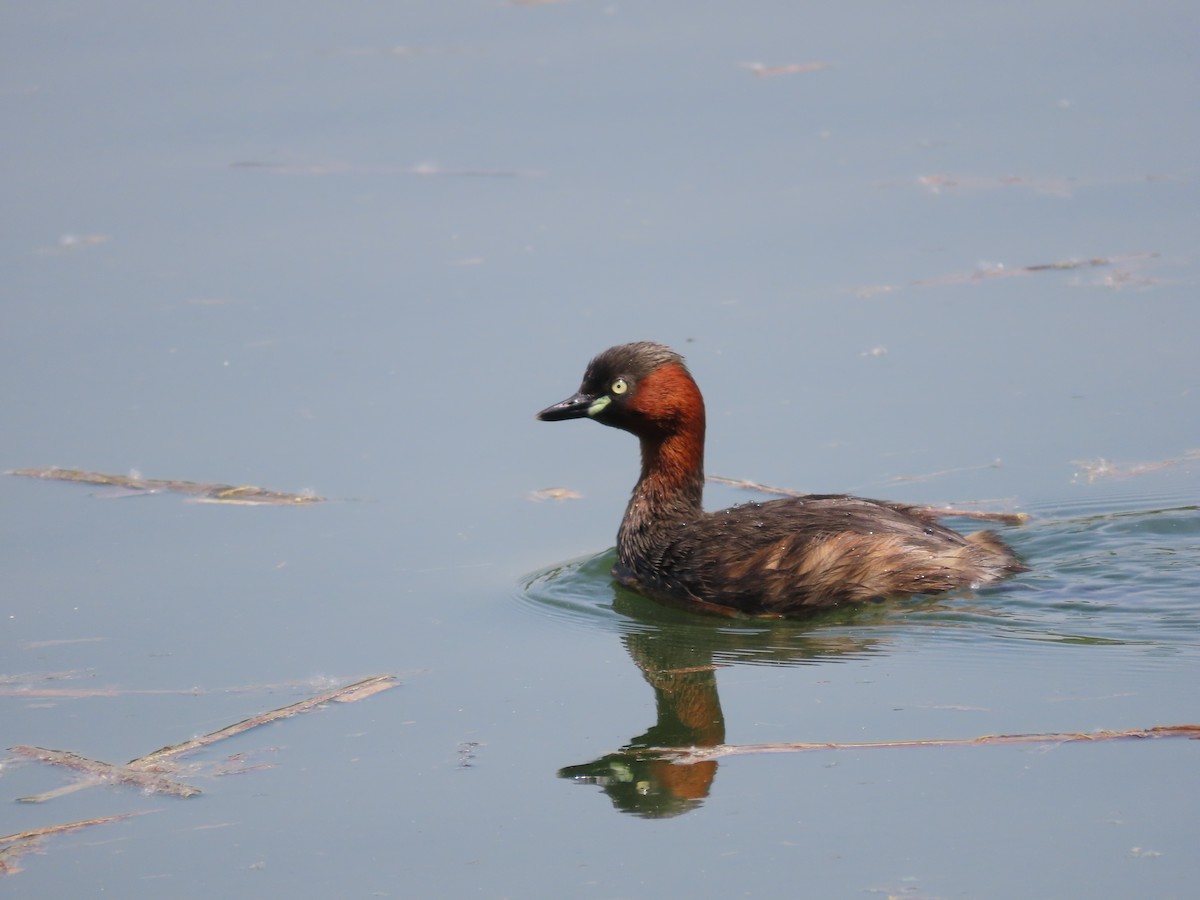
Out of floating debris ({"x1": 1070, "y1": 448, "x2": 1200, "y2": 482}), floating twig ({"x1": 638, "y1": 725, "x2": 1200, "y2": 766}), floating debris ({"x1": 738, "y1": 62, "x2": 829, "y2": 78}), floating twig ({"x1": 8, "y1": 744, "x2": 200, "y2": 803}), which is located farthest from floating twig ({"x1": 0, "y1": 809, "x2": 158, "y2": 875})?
floating debris ({"x1": 738, "y1": 62, "x2": 829, "y2": 78})

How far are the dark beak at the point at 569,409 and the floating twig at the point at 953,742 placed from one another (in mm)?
2585

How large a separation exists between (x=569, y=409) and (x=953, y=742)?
3.02 m

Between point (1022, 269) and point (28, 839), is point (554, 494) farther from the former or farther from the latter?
point (28, 839)

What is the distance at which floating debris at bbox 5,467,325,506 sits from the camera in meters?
8.73

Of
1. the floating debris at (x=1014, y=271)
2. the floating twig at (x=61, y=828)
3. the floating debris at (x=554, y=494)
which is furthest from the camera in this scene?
the floating debris at (x=1014, y=271)

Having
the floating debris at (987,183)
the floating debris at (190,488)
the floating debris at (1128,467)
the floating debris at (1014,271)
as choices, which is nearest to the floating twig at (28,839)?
the floating debris at (190,488)

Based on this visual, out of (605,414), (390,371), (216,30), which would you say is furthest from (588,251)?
(216,30)

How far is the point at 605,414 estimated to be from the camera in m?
8.75

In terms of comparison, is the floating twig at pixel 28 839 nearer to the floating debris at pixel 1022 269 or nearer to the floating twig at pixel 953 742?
the floating twig at pixel 953 742

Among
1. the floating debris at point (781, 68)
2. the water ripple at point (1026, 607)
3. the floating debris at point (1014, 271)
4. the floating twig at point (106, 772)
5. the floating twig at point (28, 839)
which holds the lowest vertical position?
the floating twig at point (28, 839)

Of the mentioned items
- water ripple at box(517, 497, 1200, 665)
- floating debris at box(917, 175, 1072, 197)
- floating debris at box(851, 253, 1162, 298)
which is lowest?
water ripple at box(517, 497, 1200, 665)

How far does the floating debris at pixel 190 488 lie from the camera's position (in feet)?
28.6

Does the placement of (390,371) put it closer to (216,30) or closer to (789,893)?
(789,893)

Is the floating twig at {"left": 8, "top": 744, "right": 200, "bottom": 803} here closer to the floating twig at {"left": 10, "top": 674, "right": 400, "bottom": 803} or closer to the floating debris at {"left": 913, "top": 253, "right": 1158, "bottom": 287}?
the floating twig at {"left": 10, "top": 674, "right": 400, "bottom": 803}
